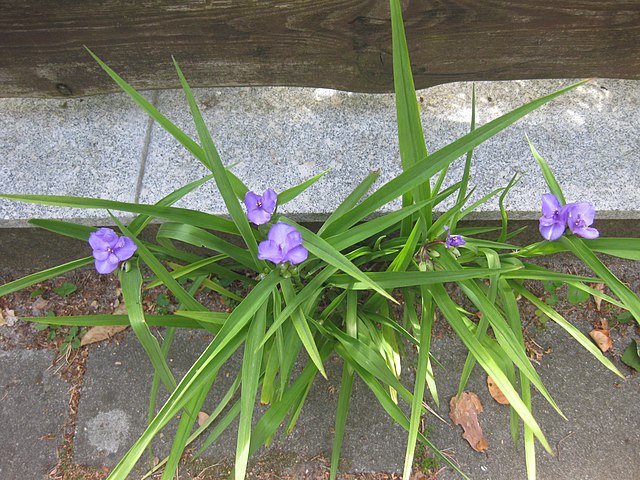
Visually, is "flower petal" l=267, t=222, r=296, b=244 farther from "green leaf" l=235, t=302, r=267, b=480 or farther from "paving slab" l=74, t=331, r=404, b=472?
"paving slab" l=74, t=331, r=404, b=472

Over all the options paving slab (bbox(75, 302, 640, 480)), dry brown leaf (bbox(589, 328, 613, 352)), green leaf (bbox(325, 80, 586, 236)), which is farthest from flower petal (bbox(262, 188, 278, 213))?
dry brown leaf (bbox(589, 328, 613, 352))

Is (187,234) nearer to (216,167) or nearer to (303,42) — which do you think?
(216,167)

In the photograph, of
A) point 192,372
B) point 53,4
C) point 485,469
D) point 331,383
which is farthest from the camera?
point 331,383

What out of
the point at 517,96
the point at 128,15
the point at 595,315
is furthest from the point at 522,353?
the point at 128,15

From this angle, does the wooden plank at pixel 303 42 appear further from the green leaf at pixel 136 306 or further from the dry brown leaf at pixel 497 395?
the dry brown leaf at pixel 497 395

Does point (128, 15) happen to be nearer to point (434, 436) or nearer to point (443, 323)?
point (443, 323)

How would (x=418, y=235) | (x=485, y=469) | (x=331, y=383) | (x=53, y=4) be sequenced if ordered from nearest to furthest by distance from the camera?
(x=418, y=235) → (x=53, y=4) → (x=485, y=469) → (x=331, y=383)

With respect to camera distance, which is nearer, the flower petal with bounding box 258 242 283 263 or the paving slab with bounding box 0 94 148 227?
the flower petal with bounding box 258 242 283 263
